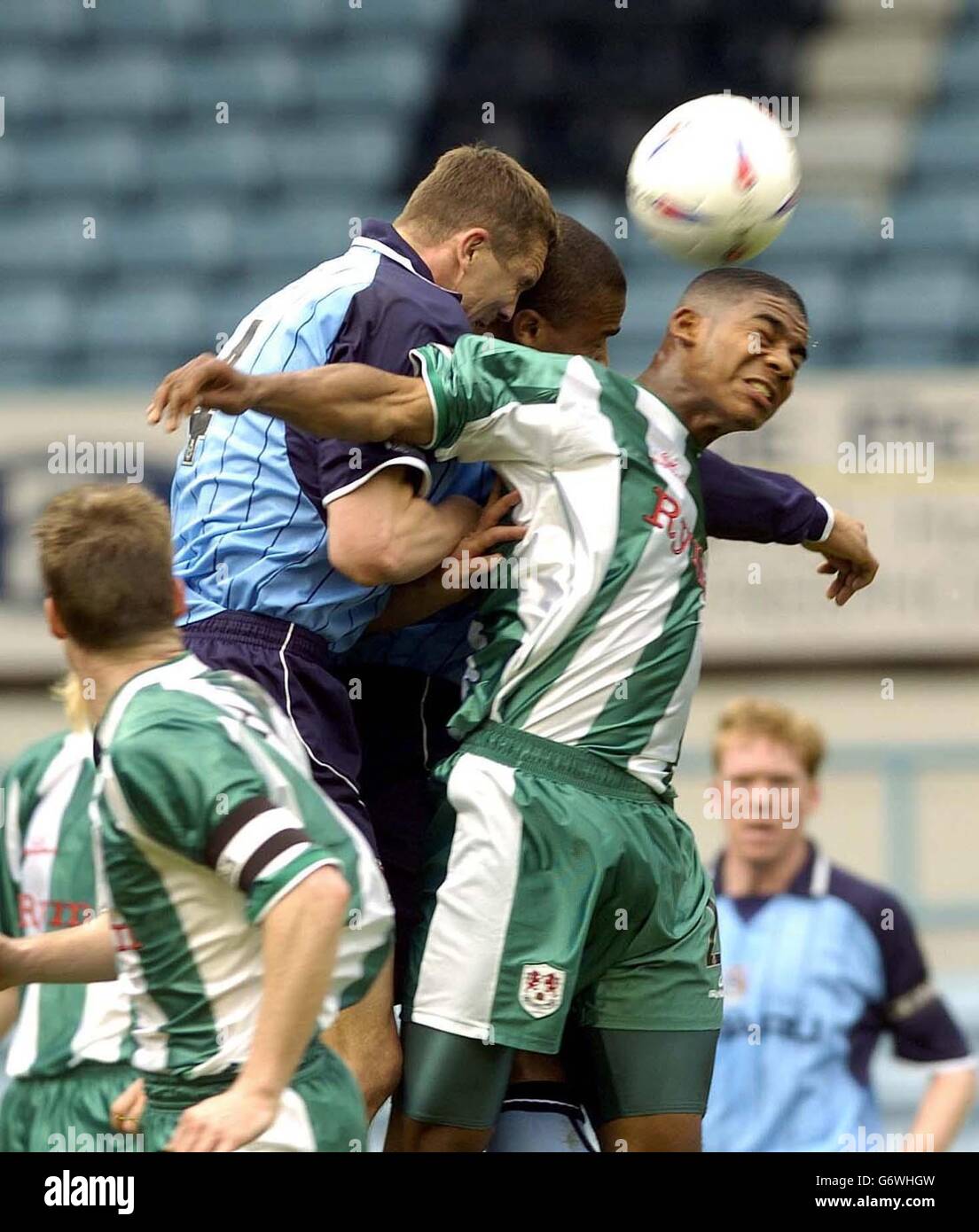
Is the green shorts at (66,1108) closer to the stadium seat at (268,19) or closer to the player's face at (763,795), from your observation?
the player's face at (763,795)

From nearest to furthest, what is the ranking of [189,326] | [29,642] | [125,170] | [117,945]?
[117,945] → [29,642] → [189,326] → [125,170]

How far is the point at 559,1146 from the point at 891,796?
4.67 meters

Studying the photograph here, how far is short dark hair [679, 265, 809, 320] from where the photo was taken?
4102 mm

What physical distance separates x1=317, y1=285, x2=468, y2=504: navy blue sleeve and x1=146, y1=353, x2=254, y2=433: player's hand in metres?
0.33

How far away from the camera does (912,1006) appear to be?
5812 mm

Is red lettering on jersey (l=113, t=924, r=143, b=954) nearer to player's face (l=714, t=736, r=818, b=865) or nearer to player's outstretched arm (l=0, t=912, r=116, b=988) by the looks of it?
player's outstretched arm (l=0, t=912, r=116, b=988)

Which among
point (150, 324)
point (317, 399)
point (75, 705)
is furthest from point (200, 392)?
point (150, 324)

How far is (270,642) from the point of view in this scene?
12.8 feet

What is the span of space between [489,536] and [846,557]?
1093 mm

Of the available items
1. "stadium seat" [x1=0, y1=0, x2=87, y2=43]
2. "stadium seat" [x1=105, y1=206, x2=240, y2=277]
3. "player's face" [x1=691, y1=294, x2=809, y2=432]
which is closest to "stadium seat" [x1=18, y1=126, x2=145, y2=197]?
"stadium seat" [x1=105, y1=206, x2=240, y2=277]

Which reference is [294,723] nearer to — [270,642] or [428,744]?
[270,642]

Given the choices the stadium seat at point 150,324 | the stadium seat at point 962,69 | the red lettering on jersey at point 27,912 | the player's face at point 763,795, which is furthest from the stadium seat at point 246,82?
the red lettering on jersey at point 27,912

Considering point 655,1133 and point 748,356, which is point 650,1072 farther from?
point 748,356

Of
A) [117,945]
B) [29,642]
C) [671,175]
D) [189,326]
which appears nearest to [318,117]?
[189,326]
